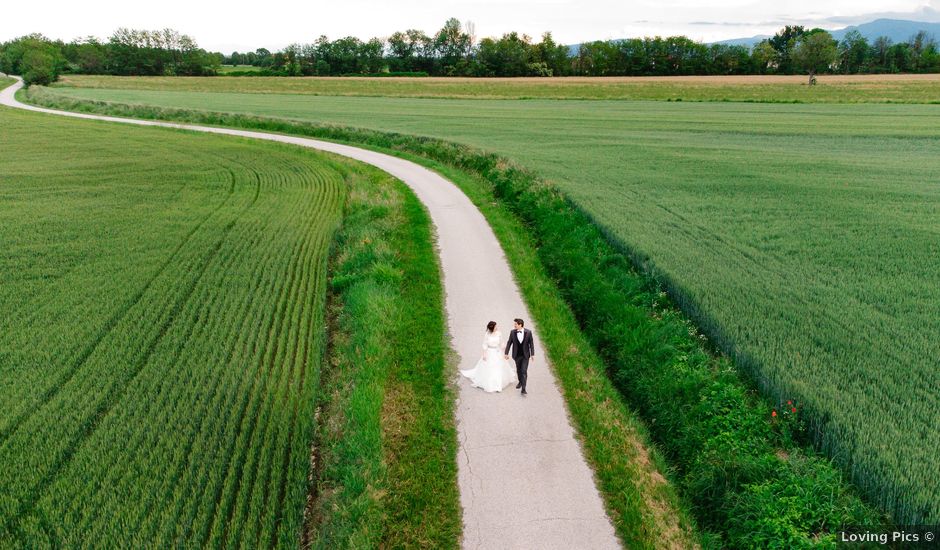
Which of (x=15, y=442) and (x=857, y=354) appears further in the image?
(x=857, y=354)

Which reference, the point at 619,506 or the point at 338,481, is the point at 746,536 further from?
the point at 338,481

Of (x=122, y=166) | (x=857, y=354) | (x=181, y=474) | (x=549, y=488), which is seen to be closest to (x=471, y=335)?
(x=549, y=488)

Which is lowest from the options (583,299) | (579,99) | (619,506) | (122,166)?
(619,506)

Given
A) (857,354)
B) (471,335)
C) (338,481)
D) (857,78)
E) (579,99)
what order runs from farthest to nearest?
(857,78) → (579,99) → (471,335) → (857,354) → (338,481)

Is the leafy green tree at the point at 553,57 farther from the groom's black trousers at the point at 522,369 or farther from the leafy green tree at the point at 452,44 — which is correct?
the groom's black trousers at the point at 522,369

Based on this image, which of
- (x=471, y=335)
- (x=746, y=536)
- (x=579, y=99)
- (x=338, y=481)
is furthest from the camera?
(x=579, y=99)

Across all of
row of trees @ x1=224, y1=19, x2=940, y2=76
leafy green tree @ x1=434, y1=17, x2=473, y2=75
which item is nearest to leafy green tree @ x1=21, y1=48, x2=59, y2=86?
row of trees @ x1=224, y1=19, x2=940, y2=76

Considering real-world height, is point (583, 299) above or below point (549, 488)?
above
